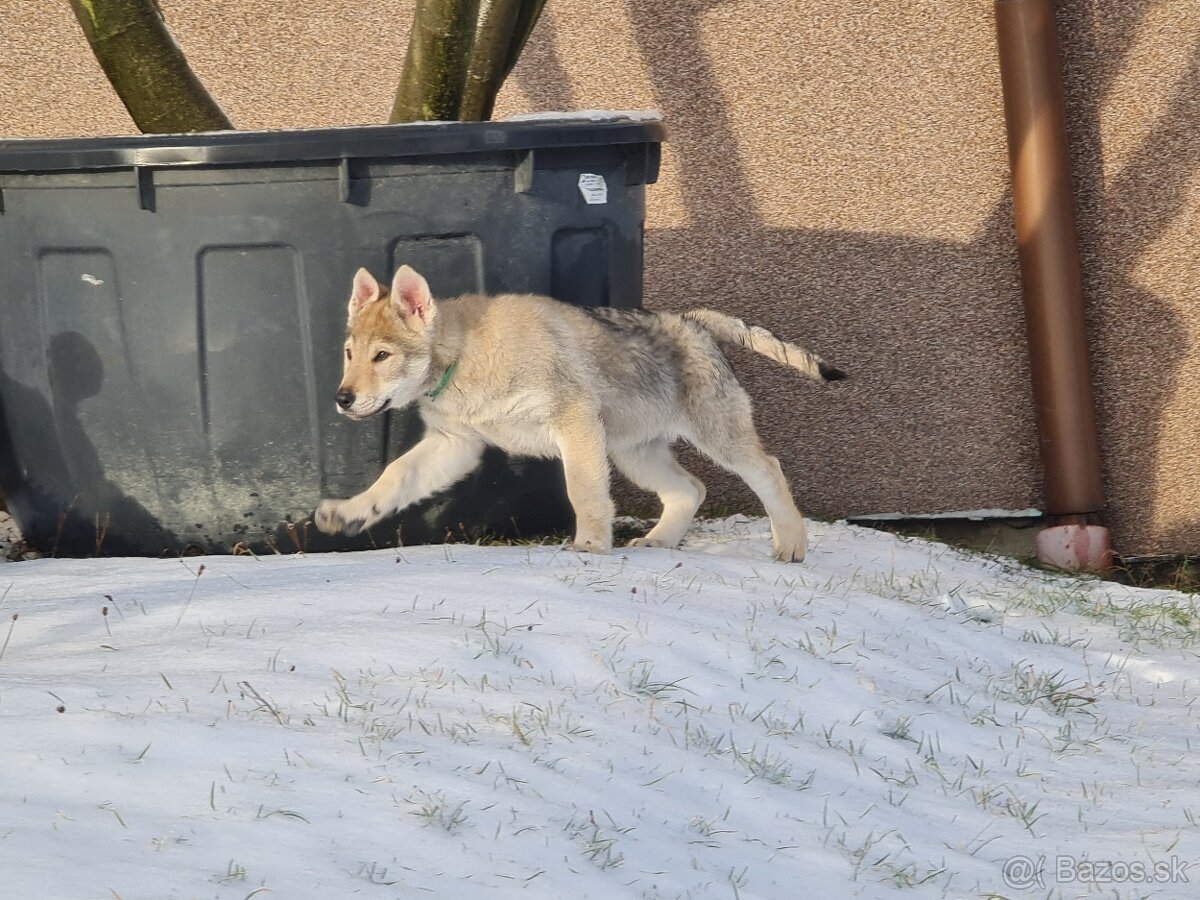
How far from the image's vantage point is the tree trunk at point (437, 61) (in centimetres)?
485

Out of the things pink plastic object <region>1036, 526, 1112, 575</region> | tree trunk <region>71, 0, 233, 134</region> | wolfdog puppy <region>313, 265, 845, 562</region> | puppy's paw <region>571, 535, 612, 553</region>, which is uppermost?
tree trunk <region>71, 0, 233, 134</region>

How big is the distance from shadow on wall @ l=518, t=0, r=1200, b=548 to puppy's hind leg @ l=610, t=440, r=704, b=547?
39.7 inches

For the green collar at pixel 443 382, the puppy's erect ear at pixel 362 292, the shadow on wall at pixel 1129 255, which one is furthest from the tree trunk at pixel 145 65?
the shadow on wall at pixel 1129 255

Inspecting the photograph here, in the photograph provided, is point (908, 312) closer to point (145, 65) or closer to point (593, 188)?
point (593, 188)

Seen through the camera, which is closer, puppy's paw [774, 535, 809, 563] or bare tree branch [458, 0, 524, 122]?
puppy's paw [774, 535, 809, 563]

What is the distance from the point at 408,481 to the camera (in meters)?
4.60

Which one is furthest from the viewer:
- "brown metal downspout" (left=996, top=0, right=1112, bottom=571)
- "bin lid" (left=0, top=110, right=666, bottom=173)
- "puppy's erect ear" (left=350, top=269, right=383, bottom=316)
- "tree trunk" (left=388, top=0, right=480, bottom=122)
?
"brown metal downspout" (left=996, top=0, right=1112, bottom=571)

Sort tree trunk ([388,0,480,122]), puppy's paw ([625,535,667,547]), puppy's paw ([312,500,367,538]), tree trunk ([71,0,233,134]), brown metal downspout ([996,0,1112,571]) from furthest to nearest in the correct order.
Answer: brown metal downspout ([996,0,1112,571]) → puppy's paw ([625,535,667,547]) → tree trunk ([388,0,480,122]) → tree trunk ([71,0,233,134]) → puppy's paw ([312,500,367,538])

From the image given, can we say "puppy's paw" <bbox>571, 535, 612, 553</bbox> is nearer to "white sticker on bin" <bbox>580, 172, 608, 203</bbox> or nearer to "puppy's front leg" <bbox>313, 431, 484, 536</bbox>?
"puppy's front leg" <bbox>313, 431, 484, 536</bbox>

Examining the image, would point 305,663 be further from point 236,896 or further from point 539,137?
point 539,137

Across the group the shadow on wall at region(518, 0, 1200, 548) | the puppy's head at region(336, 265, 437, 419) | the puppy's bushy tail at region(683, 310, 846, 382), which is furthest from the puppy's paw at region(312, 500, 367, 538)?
the shadow on wall at region(518, 0, 1200, 548)

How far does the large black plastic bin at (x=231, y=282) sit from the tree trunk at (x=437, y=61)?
56 centimetres

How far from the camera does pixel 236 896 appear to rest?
204 cm

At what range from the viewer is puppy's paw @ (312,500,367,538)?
4477 millimetres
